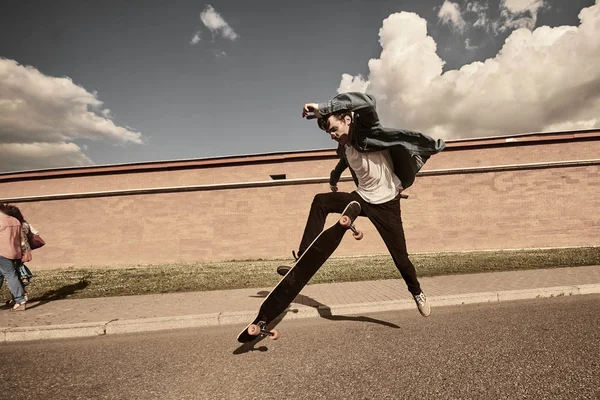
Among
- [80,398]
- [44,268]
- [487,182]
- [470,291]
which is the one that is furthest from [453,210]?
[44,268]

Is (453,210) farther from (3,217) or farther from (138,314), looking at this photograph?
(3,217)

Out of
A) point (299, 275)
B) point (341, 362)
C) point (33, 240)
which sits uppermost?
point (33, 240)

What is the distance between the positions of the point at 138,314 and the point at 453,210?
13.0 m

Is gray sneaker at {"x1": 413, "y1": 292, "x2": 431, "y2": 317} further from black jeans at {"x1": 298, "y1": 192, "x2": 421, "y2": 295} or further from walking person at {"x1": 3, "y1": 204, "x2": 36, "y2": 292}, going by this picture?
walking person at {"x1": 3, "y1": 204, "x2": 36, "y2": 292}

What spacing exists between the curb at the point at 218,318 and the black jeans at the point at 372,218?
6.06 ft

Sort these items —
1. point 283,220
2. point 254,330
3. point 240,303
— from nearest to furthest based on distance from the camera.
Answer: point 254,330, point 240,303, point 283,220

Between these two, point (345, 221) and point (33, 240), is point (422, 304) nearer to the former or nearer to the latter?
point (345, 221)

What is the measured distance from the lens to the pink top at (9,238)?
5375 mm

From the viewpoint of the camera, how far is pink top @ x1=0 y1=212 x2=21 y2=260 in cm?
538

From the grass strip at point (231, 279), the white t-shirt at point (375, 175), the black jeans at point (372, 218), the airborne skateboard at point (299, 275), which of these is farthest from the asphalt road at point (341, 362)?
the grass strip at point (231, 279)

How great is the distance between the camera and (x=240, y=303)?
5352 mm

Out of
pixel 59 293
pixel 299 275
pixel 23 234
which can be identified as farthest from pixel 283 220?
pixel 299 275

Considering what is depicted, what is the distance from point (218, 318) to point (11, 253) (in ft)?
12.9

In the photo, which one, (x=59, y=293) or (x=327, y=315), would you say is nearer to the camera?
(x=327, y=315)
